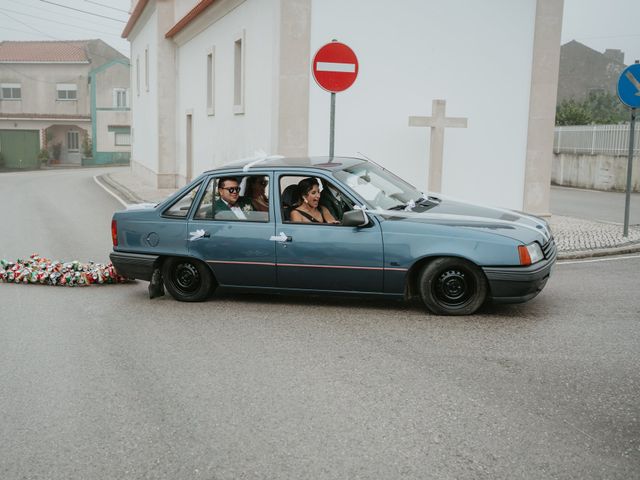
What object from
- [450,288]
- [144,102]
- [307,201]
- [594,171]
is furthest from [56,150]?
[450,288]

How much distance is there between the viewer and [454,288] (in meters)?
7.38

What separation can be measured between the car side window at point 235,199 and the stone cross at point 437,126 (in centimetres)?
719

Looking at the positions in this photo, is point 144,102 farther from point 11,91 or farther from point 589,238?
point 11,91

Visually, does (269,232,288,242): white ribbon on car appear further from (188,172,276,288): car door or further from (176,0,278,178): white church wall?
(176,0,278,178): white church wall

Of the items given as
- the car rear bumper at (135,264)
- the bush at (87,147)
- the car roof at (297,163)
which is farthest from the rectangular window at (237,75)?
the bush at (87,147)

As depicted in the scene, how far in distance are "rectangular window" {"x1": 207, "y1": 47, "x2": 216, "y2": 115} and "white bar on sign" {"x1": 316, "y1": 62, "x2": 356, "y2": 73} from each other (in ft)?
39.1

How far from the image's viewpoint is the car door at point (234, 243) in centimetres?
796

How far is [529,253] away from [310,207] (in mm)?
2198

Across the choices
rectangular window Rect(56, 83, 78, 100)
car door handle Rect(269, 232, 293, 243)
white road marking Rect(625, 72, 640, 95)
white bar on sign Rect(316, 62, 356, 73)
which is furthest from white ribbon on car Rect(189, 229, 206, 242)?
rectangular window Rect(56, 83, 78, 100)

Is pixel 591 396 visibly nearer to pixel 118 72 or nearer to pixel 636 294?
pixel 636 294

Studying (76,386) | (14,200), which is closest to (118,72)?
(14,200)

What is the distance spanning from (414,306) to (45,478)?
15.1ft

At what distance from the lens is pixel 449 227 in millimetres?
7312

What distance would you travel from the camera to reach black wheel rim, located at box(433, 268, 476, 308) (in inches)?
289
